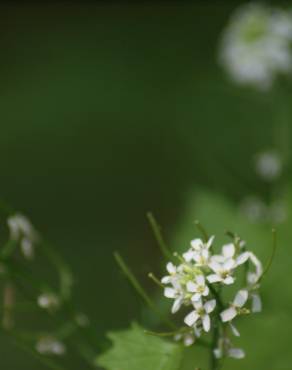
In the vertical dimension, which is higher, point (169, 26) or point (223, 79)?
point (169, 26)

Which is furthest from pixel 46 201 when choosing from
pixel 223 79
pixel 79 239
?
pixel 223 79

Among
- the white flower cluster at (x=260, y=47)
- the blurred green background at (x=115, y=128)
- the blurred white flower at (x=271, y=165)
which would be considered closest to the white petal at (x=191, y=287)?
the blurred white flower at (x=271, y=165)

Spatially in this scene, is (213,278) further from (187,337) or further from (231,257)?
(187,337)

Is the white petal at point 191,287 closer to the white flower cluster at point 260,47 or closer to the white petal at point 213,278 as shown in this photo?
the white petal at point 213,278

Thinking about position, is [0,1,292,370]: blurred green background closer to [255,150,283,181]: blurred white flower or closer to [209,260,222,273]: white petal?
[255,150,283,181]: blurred white flower

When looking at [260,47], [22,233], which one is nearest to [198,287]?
[22,233]

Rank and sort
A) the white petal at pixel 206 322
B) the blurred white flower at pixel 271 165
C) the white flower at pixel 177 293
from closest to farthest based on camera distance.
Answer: the white petal at pixel 206 322, the white flower at pixel 177 293, the blurred white flower at pixel 271 165

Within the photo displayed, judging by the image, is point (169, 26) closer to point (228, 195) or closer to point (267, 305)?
point (228, 195)
